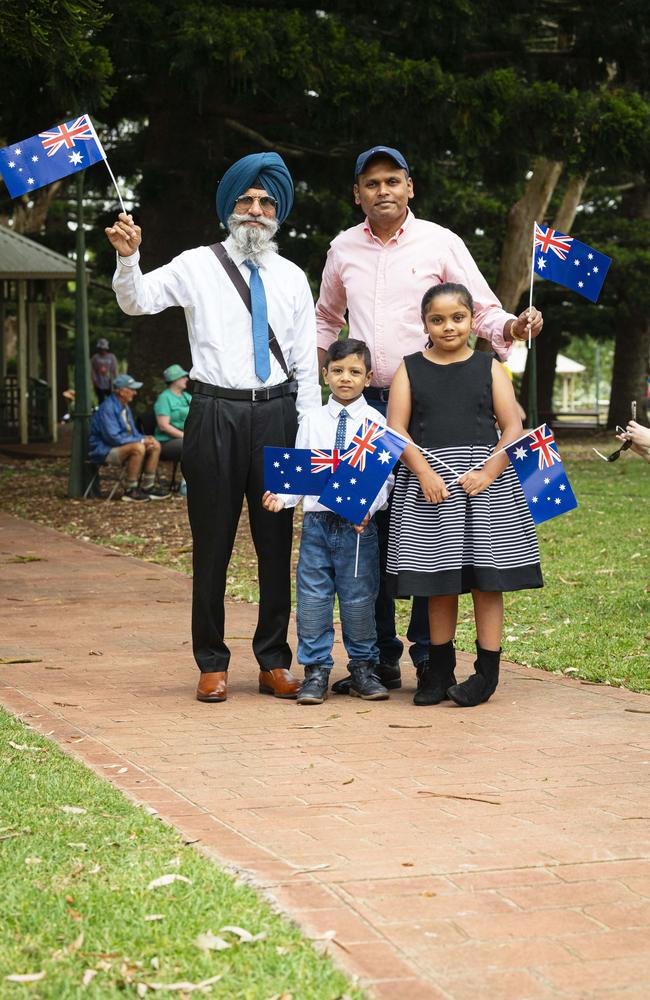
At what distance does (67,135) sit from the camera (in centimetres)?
678

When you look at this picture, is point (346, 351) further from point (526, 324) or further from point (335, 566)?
point (335, 566)

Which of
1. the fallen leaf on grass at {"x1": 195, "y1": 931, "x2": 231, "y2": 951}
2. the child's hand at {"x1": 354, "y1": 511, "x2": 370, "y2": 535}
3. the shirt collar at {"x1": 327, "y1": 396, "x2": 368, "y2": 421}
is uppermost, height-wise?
the shirt collar at {"x1": 327, "y1": 396, "x2": 368, "y2": 421}

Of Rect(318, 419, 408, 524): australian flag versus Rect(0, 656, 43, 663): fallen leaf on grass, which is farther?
Rect(0, 656, 43, 663): fallen leaf on grass

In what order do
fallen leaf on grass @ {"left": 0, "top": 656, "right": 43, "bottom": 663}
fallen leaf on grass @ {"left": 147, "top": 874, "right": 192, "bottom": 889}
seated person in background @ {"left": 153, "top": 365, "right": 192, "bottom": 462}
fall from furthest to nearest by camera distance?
1. seated person in background @ {"left": 153, "top": 365, "right": 192, "bottom": 462}
2. fallen leaf on grass @ {"left": 0, "top": 656, "right": 43, "bottom": 663}
3. fallen leaf on grass @ {"left": 147, "top": 874, "right": 192, "bottom": 889}

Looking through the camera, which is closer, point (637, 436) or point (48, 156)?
point (637, 436)

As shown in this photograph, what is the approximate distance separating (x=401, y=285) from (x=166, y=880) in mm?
3173

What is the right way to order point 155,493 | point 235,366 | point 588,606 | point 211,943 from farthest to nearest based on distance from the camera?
1. point 155,493
2. point 588,606
3. point 235,366
4. point 211,943

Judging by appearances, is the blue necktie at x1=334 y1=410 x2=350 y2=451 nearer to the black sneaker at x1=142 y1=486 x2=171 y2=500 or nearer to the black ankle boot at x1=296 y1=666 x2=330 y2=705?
the black ankle boot at x1=296 y1=666 x2=330 y2=705

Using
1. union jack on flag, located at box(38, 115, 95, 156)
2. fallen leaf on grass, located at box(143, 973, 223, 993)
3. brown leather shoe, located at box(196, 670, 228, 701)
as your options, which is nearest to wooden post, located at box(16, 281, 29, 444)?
union jack on flag, located at box(38, 115, 95, 156)

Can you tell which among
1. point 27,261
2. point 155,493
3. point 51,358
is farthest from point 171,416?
point 51,358

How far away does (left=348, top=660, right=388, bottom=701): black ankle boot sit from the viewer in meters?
6.28

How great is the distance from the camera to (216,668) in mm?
6270

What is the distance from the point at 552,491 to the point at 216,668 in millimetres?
1601

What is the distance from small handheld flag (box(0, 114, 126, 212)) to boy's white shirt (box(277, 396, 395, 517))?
5.16 feet
